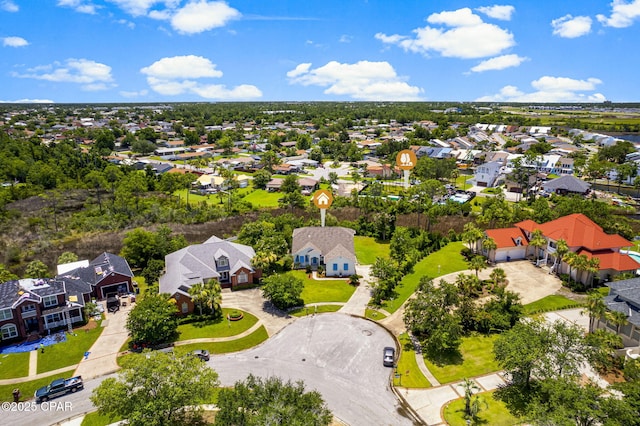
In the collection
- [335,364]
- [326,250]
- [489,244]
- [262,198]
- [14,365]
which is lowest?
[335,364]

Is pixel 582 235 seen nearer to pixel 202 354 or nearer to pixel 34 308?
pixel 202 354

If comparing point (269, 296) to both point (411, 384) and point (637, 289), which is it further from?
point (637, 289)

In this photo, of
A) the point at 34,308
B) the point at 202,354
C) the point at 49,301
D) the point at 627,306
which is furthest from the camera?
the point at 49,301

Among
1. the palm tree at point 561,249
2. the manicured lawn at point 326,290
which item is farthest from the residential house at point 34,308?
the palm tree at point 561,249

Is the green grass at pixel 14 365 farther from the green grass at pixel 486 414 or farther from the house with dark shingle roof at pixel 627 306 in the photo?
the house with dark shingle roof at pixel 627 306

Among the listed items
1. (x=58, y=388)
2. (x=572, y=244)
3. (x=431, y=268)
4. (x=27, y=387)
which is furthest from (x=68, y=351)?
(x=572, y=244)

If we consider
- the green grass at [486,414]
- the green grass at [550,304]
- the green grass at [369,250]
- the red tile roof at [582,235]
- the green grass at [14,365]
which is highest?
the red tile roof at [582,235]

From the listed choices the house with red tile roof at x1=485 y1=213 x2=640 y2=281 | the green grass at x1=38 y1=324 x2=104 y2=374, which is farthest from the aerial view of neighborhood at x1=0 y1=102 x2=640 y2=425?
the house with red tile roof at x1=485 y1=213 x2=640 y2=281
